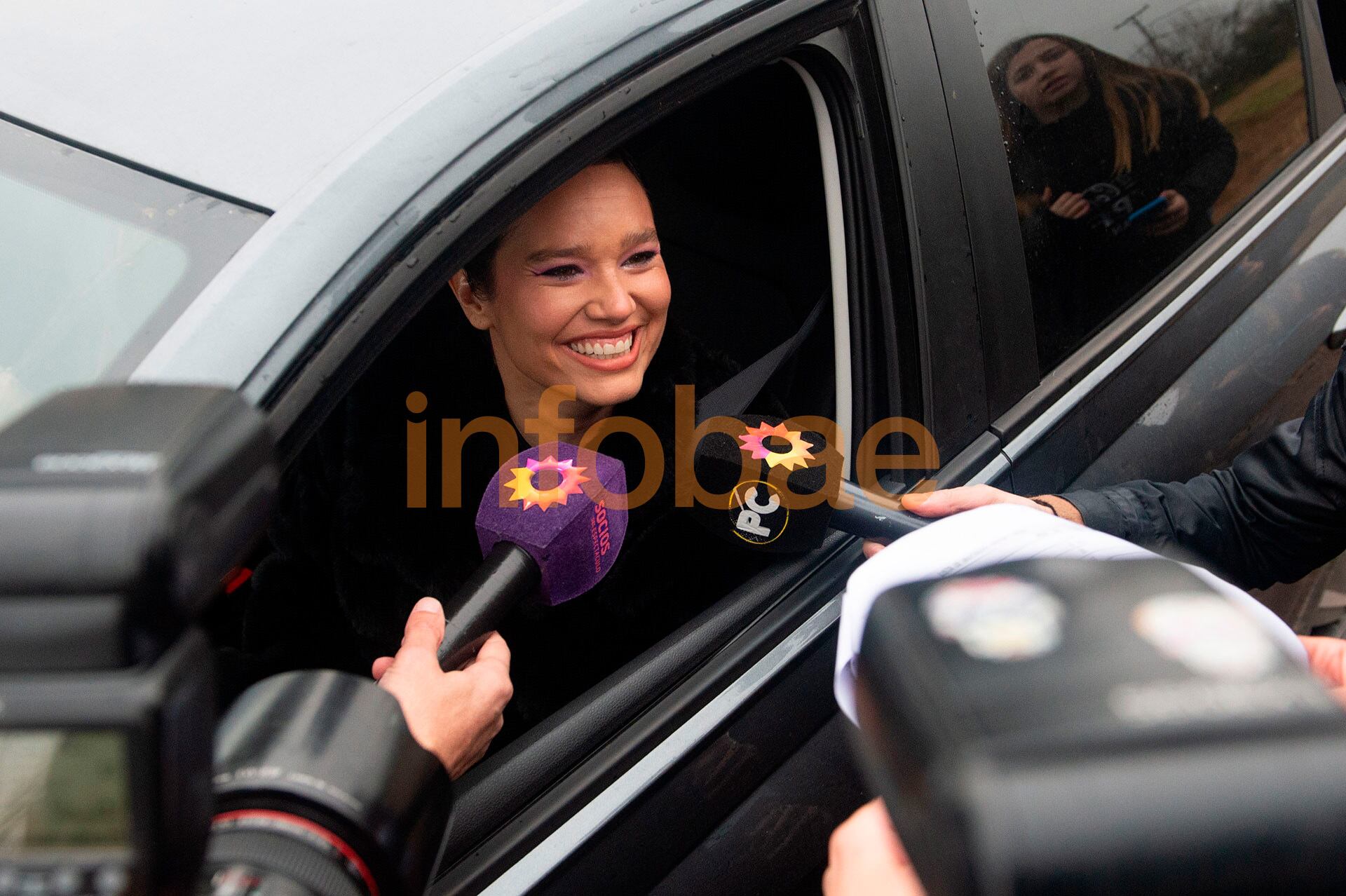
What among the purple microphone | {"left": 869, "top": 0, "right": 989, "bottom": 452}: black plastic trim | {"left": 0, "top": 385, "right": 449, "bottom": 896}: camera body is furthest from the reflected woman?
{"left": 0, "top": 385, "right": 449, "bottom": 896}: camera body

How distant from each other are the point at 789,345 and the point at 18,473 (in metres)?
1.56

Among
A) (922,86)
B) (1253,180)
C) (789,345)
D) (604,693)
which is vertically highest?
(922,86)

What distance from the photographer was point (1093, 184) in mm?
1835

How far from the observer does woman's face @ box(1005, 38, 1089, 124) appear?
1.70 m

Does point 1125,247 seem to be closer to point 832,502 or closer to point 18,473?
point 832,502

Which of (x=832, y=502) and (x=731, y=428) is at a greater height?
(x=731, y=428)

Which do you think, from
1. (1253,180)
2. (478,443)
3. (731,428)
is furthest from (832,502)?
(1253,180)

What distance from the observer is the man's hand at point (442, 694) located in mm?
1080

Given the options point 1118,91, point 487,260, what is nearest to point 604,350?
point 487,260

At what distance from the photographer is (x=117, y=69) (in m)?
1.21

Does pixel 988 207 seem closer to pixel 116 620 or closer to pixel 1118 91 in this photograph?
pixel 1118 91

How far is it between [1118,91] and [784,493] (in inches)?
40.3

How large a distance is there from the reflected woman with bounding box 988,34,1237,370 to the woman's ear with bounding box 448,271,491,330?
0.90 metres

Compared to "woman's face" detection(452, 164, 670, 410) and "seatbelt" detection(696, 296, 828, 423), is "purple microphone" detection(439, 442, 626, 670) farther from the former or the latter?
"seatbelt" detection(696, 296, 828, 423)
